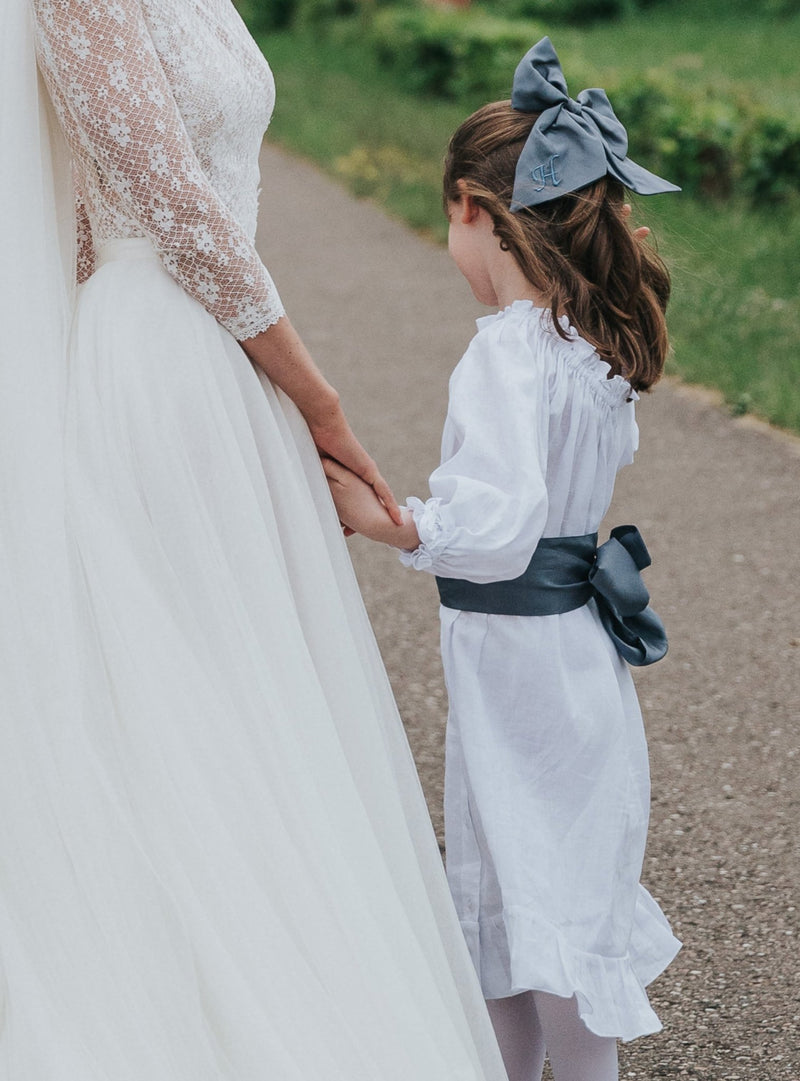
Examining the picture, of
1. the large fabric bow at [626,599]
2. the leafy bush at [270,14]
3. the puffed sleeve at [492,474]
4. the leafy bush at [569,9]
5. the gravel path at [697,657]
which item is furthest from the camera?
the leafy bush at [270,14]

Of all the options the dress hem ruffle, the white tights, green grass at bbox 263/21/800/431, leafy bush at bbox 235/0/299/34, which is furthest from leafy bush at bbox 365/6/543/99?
the dress hem ruffle

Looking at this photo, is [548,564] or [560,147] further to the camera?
[548,564]

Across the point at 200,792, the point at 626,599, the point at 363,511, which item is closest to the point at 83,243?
the point at 363,511

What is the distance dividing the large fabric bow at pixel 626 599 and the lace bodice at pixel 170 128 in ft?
2.05

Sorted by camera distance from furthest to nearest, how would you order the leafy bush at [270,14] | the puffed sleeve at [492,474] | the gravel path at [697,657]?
the leafy bush at [270,14] → the gravel path at [697,657] → the puffed sleeve at [492,474]

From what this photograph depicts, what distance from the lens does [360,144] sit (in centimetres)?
1278

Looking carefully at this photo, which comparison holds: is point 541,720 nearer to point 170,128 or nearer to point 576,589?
point 576,589

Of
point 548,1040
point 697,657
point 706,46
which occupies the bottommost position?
point 706,46

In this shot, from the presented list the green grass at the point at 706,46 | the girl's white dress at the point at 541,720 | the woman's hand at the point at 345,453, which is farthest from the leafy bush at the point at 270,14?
the girl's white dress at the point at 541,720

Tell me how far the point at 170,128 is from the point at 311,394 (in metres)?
0.43

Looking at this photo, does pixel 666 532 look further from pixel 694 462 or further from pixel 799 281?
pixel 799 281

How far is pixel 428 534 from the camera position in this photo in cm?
204

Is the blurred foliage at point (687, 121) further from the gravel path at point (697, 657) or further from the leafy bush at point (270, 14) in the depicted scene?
the leafy bush at point (270, 14)

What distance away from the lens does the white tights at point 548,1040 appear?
2.19 m
